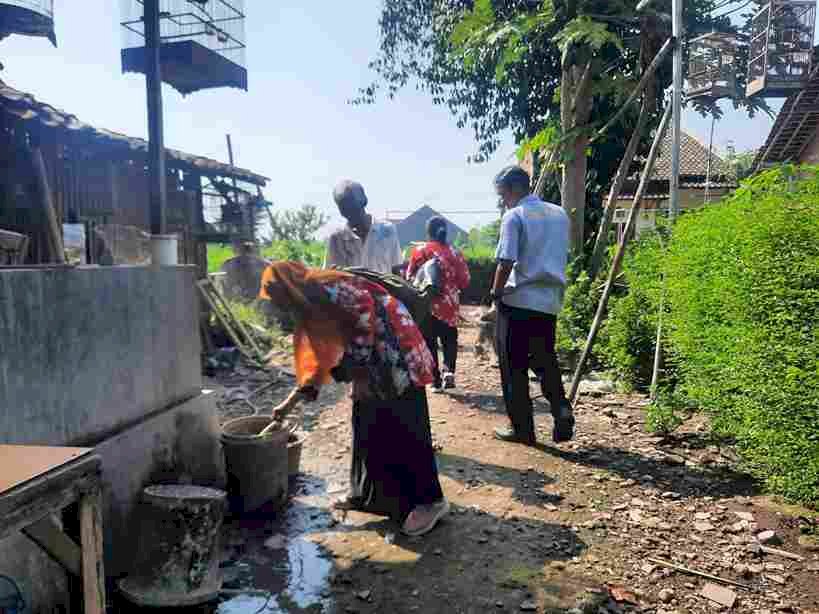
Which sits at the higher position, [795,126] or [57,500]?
[795,126]

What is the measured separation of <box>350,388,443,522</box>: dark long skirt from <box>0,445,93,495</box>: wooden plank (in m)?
1.98

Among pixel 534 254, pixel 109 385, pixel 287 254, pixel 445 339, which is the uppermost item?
pixel 287 254

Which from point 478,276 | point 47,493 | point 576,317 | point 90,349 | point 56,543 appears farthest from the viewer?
point 478,276

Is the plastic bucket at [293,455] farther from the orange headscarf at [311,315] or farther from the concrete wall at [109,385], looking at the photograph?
the orange headscarf at [311,315]

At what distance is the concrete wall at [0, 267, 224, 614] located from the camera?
2.46 meters

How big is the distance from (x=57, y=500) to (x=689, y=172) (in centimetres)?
2222

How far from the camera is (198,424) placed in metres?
3.86

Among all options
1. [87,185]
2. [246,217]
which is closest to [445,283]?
[87,185]

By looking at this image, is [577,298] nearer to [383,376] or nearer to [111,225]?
[383,376]

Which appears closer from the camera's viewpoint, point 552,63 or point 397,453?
point 397,453

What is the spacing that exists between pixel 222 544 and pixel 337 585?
2.94ft

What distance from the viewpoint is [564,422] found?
181 inches

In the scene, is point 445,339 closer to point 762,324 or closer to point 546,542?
point 546,542

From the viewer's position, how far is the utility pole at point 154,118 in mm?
4457
